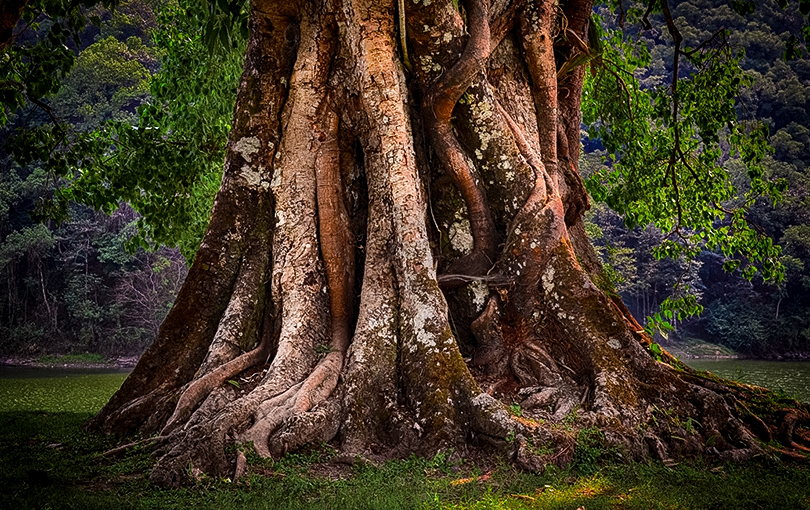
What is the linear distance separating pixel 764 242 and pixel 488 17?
17.2 feet

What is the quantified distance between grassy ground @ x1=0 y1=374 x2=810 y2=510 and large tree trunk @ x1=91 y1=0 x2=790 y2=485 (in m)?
0.25

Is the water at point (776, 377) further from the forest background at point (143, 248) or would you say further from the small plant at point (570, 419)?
the forest background at point (143, 248)

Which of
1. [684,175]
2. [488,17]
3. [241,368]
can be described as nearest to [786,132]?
[684,175]

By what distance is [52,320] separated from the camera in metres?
33.7

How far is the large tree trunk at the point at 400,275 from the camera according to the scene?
4730mm

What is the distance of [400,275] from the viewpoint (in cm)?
536

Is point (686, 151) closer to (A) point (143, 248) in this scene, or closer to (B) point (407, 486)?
(B) point (407, 486)

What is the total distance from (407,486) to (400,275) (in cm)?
194

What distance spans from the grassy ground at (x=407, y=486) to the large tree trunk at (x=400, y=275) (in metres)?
0.25

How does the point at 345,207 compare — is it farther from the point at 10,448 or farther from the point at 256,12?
the point at 10,448

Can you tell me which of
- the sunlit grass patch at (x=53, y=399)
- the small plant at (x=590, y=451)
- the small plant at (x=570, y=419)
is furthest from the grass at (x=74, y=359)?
the small plant at (x=590, y=451)

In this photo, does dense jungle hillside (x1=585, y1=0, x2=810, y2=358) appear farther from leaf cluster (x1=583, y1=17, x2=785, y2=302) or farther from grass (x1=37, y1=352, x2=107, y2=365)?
grass (x1=37, y1=352, x2=107, y2=365)

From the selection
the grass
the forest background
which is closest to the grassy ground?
the forest background

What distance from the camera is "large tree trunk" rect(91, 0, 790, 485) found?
4.73 m
